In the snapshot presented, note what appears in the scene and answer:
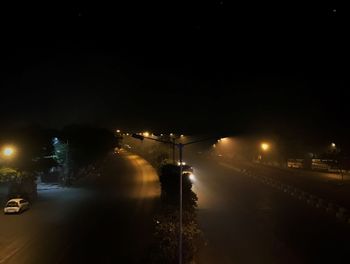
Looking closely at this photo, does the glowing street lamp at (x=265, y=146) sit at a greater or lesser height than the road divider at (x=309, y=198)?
greater

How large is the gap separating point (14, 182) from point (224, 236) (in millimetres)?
26671

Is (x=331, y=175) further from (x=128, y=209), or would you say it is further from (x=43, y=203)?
(x=43, y=203)

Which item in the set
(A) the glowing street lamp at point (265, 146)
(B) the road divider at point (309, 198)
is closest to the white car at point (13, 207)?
(B) the road divider at point (309, 198)

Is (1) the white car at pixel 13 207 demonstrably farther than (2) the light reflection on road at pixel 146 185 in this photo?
No

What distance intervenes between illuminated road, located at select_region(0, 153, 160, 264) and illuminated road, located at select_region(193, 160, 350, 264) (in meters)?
4.57

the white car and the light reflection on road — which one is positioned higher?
the light reflection on road

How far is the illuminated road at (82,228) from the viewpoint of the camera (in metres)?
22.6

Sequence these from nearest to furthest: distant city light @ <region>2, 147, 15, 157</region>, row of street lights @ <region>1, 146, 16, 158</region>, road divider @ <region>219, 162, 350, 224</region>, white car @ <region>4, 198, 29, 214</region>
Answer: road divider @ <region>219, 162, 350, 224</region>
white car @ <region>4, 198, 29, 214</region>
distant city light @ <region>2, 147, 15, 157</region>
row of street lights @ <region>1, 146, 16, 158</region>

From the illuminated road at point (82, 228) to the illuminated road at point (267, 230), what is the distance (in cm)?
457

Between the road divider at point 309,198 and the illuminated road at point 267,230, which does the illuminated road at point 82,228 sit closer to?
the illuminated road at point 267,230

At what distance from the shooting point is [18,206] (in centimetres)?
3441

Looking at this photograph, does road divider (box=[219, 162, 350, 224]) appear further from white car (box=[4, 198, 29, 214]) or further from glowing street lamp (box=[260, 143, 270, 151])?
white car (box=[4, 198, 29, 214])

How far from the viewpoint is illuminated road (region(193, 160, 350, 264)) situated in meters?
22.7

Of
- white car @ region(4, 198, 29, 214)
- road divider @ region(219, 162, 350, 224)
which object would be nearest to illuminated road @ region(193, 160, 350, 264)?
road divider @ region(219, 162, 350, 224)
